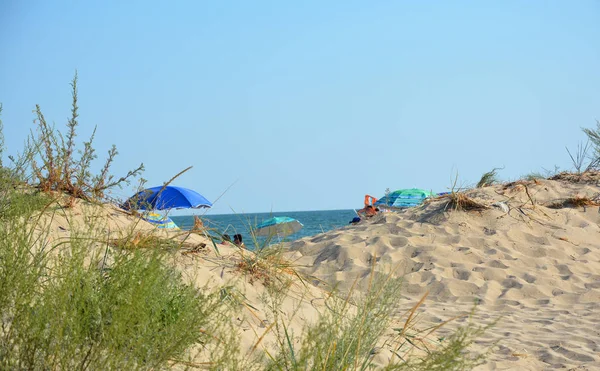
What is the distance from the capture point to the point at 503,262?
22.0 feet

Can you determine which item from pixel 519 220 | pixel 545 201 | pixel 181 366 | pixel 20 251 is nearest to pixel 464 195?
pixel 519 220

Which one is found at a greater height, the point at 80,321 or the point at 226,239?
the point at 226,239

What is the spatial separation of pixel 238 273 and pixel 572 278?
4.10 metres

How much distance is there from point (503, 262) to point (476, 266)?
349 mm

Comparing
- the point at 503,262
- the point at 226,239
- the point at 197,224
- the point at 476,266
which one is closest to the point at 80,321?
the point at 197,224

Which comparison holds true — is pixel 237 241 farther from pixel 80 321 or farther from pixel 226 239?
pixel 80 321

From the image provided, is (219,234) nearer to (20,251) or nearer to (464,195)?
(20,251)

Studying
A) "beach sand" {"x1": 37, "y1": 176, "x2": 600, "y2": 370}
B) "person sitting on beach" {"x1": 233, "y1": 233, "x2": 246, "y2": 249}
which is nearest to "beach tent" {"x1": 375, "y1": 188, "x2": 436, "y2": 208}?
"beach sand" {"x1": 37, "y1": 176, "x2": 600, "y2": 370}

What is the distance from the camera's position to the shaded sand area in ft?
14.6

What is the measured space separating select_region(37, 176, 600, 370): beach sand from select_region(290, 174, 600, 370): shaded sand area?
1cm

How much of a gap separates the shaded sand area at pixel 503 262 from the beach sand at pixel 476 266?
0.04 ft

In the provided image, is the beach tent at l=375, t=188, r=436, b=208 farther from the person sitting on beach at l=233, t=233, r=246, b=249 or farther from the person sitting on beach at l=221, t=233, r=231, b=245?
the person sitting on beach at l=221, t=233, r=231, b=245

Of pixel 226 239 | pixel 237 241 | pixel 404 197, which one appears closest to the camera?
pixel 226 239

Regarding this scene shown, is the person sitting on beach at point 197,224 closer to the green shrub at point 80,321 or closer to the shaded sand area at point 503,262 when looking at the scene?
the shaded sand area at point 503,262
